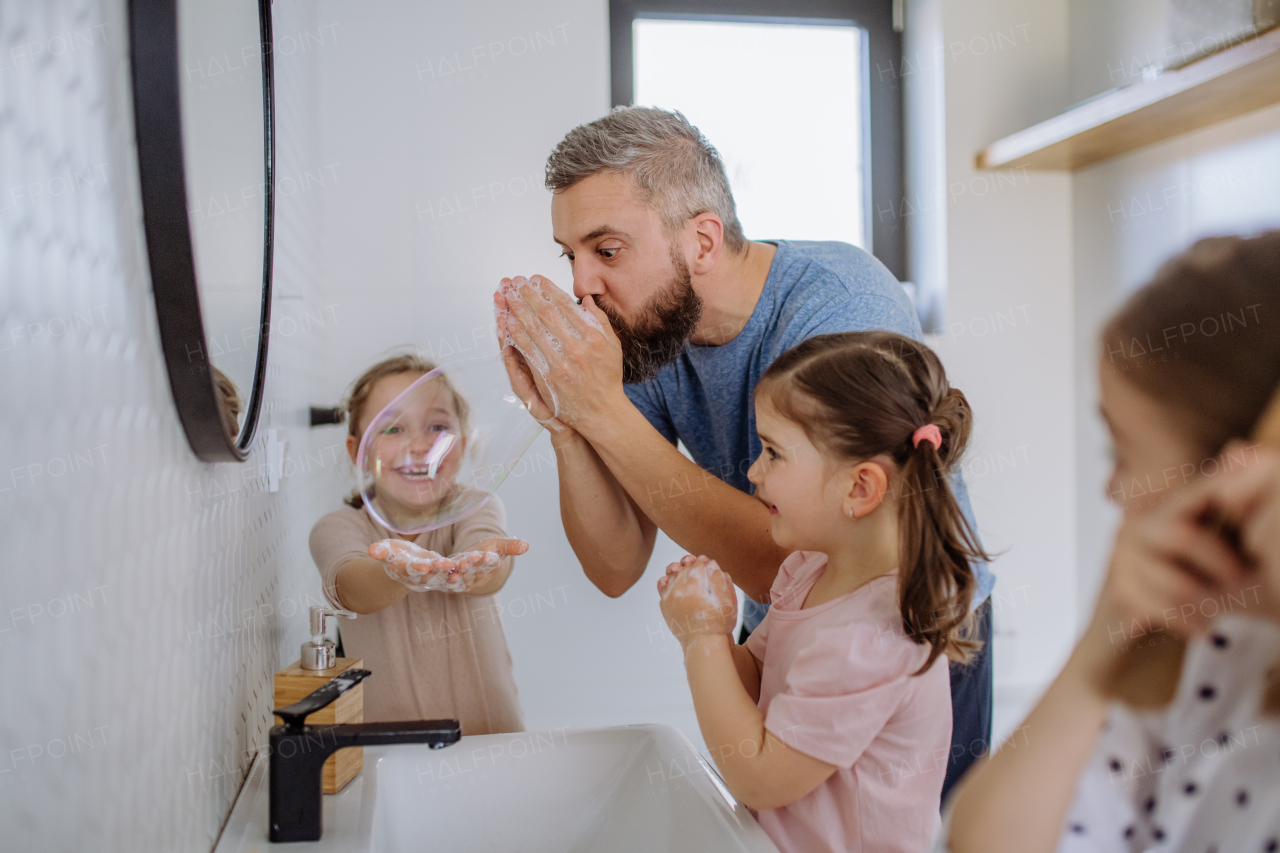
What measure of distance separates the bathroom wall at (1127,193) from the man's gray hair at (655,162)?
0.87m

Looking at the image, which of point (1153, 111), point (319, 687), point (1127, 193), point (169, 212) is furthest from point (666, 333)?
point (1127, 193)

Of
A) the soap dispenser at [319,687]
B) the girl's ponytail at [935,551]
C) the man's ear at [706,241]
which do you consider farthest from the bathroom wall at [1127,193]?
the soap dispenser at [319,687]

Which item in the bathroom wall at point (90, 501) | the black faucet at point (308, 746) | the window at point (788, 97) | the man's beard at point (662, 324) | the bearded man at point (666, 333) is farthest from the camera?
the window at point (788, 97)

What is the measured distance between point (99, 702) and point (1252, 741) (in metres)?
0.57

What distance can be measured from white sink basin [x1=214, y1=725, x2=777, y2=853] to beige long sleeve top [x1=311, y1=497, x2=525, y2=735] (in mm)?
248

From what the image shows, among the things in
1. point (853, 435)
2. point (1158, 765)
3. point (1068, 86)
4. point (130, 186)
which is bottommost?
point (1158, 765)

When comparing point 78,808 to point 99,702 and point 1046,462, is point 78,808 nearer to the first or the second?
point 99,702

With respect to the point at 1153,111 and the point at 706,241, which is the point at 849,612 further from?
the point at 1153,111

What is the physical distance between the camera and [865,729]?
67 cm

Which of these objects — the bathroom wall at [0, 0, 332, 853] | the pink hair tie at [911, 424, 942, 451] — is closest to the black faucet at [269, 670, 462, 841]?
the bathroom wall at [0, 0, 332, 853]

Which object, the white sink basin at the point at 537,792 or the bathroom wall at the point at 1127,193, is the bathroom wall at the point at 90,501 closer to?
the white sink basin at the point at 537,792

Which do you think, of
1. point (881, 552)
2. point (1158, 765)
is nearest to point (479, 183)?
point (881, 552)

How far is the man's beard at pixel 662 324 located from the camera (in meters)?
1.06

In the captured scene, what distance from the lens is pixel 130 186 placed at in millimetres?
441
